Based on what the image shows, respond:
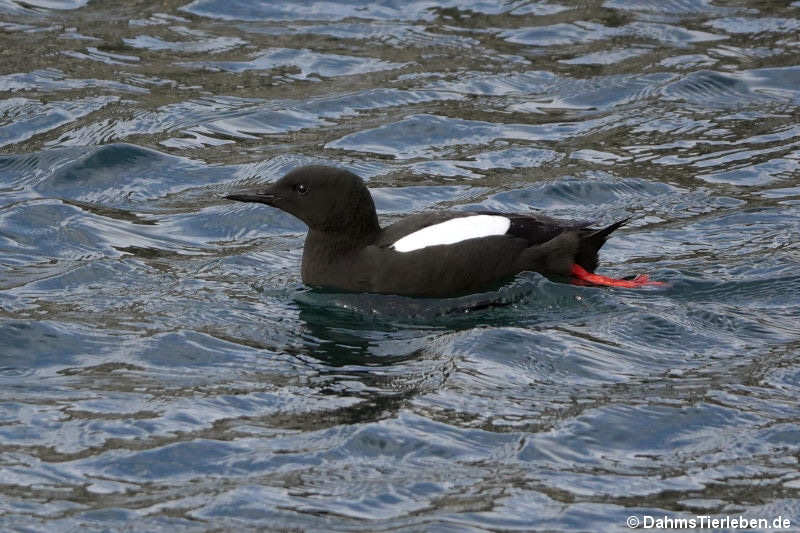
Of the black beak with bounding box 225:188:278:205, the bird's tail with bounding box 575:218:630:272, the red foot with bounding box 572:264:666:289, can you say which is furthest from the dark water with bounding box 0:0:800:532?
the black beak with bounding box 225:188:278:205

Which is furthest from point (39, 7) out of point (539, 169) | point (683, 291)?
point (683, 291)

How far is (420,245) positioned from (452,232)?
0.21 metres

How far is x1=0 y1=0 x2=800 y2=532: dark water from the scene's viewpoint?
557 centimetres

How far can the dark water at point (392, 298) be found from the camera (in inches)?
219

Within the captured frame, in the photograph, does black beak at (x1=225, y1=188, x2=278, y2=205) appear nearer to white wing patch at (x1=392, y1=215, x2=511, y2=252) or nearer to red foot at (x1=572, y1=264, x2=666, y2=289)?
white wing patch at (x1=392, y1=215, x2=511, y2=252)

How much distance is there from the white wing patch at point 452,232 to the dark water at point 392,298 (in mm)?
360

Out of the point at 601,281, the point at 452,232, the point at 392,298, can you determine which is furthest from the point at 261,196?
the point at 601,281

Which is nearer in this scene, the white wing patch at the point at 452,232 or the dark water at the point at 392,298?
the dark water at the point at 392,298

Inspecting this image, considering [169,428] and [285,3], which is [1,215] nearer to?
[169,428]

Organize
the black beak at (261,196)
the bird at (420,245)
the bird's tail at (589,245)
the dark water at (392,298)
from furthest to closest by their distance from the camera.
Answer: the black beak at (261,196) < the bird's tail at (589,245) < the bird at (420,245) < the dark water at (392,298)

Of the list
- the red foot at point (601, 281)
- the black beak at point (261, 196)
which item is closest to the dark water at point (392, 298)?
the red foot at point (601, 281)

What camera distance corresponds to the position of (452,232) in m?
7.80

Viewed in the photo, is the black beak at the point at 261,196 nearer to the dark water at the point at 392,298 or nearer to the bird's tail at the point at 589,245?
the dark water at the point at 392,298

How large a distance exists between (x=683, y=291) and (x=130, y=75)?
20.0ft
